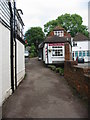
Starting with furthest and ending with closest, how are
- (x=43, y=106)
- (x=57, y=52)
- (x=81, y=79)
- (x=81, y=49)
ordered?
(x=81, y=49)
(x=57, y=52)
(x=81, y=79)
(x=43, y=106)

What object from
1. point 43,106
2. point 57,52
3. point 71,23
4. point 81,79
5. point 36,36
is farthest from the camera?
point 71,23

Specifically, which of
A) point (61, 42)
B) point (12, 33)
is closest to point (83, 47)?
point (61, 42)

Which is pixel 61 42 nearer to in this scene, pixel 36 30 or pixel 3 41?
pixel 3 41

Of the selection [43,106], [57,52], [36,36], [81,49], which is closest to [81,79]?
[43,106]

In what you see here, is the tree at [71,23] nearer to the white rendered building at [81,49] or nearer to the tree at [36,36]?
the tree at [36,36]

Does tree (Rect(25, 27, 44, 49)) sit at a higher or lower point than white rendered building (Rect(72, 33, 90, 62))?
higher

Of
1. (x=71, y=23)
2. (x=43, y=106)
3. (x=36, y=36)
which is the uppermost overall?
(x=71, y=23)

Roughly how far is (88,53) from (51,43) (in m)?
14.3

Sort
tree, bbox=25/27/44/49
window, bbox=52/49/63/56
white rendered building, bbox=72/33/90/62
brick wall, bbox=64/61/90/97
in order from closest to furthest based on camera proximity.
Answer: brick wall, bbox=64/61/90/97
window, bbox=52/49/63/56
white rendered building, bbox=72/33/90/62
tree, bbox=25/27/44/49

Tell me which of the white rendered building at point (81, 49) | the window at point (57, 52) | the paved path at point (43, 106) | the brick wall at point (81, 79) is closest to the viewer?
the paved path at point (43, 106)

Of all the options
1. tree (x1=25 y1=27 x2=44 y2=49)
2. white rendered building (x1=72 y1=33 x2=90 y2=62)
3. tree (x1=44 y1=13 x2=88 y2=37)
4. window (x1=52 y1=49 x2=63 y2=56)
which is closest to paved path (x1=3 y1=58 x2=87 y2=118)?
window (x1=52 y1=49 x2=63 y2=56)

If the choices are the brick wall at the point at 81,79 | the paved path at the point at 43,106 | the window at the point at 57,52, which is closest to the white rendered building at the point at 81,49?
the window at the point at 57,52

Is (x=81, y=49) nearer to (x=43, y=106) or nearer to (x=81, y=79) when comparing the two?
(x=81, y=79)

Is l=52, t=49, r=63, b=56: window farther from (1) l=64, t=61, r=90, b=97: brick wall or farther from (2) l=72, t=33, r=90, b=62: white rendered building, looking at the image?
(2) l=72, t=33, r=90, b=62: white rendered building
